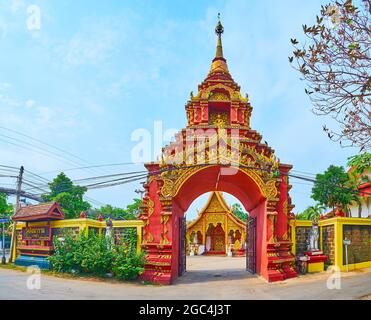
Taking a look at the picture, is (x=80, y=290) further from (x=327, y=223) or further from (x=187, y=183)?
(x=327, y=223)

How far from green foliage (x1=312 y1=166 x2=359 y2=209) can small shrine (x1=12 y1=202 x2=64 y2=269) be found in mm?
20718

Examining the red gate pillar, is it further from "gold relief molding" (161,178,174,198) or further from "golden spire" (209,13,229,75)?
"golden spire" (209,13,229,75)

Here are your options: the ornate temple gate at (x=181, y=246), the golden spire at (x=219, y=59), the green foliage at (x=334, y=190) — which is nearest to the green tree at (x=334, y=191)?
the green foliage at (x=334, y=190)

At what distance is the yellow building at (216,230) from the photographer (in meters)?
33.8

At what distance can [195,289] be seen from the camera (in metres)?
13.4

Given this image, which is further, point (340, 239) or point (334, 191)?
point (334, 191)

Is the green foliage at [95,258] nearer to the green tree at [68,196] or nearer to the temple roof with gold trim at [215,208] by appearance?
the temple roof with gold trim at [215,208]

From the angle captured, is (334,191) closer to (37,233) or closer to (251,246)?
(251,246)

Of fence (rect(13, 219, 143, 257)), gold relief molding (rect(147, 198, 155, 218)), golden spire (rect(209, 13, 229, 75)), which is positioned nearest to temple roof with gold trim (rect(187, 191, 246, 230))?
golden spire (rect(209, 13, 229, 75))

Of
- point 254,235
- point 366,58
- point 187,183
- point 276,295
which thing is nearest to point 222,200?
point 254,235

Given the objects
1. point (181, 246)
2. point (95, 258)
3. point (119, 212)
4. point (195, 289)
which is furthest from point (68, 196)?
point (195, 289)

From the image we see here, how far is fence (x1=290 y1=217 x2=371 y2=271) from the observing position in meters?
15.9

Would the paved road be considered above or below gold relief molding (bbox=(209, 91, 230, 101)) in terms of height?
below

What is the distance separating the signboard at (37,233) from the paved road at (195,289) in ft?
6.63
